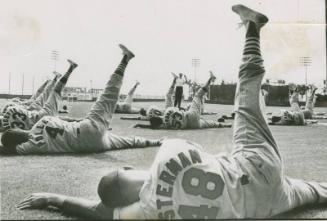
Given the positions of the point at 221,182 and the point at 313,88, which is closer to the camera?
the point at 221,182

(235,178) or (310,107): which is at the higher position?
(310,107)

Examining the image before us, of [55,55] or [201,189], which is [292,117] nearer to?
[55,55]

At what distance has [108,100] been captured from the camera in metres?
1.99

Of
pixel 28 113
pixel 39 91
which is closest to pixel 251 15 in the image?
pixel 39 91

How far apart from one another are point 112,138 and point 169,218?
0.99 metres

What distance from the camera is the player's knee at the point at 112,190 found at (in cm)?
110

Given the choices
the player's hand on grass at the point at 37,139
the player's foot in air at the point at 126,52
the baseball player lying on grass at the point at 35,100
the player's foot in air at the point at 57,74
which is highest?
the player's foot in air at the point at 126,52

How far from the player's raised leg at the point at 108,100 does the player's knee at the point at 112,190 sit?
873mm

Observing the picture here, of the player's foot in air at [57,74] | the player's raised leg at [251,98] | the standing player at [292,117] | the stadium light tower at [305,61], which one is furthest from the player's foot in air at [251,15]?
the standing player at [292,117]

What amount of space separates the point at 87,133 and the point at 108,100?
192mm

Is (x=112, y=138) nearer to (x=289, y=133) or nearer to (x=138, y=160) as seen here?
(x=138, y=160)

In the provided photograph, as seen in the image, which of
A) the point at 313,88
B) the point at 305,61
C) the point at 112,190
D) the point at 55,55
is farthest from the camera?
the point at 313,88

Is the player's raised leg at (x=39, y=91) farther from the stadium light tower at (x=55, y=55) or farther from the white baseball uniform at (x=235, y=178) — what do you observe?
the white baseball uniform at (x=235, y=178)

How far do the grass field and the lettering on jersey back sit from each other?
0.30 m
